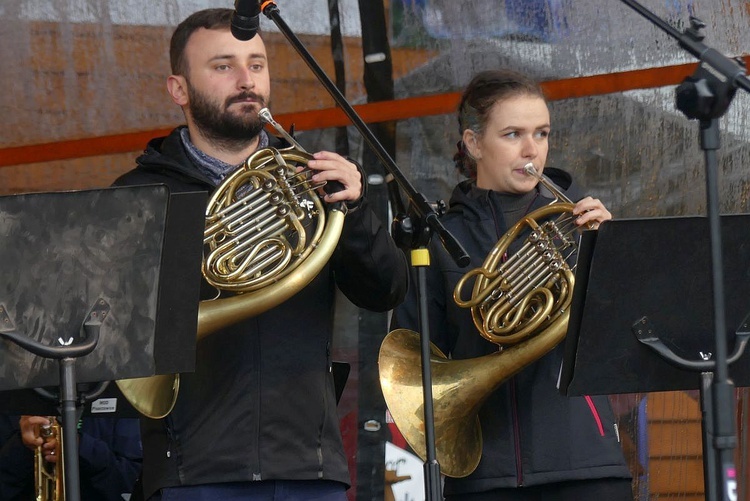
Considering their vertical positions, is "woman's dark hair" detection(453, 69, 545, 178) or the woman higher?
"woman's dark hair" detection(453, 69, 545, 178)

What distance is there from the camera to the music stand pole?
2559 millimetres

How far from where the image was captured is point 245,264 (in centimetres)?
315

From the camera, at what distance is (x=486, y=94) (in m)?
3.88

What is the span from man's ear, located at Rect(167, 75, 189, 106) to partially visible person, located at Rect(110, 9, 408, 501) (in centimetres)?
18

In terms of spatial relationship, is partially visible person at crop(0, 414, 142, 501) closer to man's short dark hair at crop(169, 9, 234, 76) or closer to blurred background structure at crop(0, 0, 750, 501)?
blurred background structure at crop(0, 0, 750, 501)

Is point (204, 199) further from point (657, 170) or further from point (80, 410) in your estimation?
point (657, 170)

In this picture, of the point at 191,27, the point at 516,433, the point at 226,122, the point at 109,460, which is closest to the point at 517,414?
the point at 516,433

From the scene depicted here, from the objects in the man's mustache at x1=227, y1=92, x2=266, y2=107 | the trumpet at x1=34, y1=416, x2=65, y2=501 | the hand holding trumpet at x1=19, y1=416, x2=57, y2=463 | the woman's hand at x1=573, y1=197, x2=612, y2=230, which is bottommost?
the trumpet at x1=34, y1=416, x2=65, y2=501

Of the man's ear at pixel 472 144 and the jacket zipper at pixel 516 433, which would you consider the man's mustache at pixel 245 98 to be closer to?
the man's ear at pixel 472 144

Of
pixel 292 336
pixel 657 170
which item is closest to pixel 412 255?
pixel 292 336

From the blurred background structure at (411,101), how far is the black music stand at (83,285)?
209 cm

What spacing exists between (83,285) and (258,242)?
67 centimetres

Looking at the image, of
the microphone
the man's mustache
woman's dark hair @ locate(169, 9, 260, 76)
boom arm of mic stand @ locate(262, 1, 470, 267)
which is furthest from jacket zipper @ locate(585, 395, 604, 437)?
woman's dark hair @ locate(169, 9, 260, 76)

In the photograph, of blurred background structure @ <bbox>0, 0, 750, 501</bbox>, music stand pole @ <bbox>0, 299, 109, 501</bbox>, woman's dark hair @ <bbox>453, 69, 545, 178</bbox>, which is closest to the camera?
music stand pole @ <bbox>0, 299, 109, 501</bbox>
